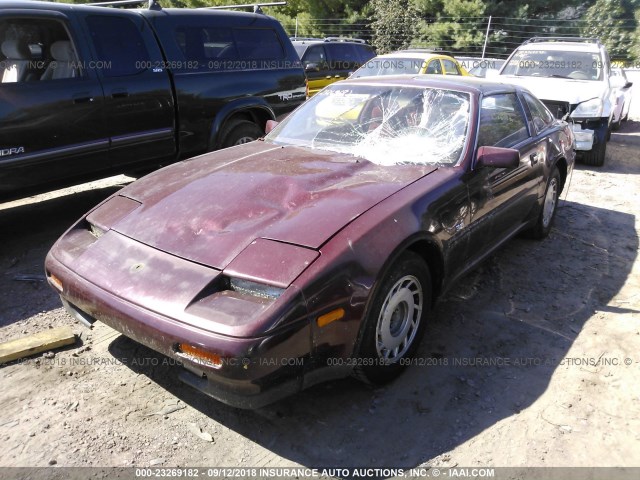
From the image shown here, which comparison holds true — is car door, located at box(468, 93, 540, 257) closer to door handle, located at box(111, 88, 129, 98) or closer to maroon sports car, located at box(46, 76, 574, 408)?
maroon sports car, located at box(46, 76, 574, 408)

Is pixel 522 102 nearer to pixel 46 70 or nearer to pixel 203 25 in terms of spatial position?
pixel 203 25

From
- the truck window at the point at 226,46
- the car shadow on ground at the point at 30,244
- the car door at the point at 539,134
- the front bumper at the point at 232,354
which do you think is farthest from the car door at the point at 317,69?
the front bumper at the point at 232,354

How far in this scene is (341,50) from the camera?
11.8 metres

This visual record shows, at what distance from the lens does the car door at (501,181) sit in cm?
345

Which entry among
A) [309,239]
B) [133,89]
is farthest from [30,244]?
[309,239]

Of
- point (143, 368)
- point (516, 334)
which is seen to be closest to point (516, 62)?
point (516, 334)

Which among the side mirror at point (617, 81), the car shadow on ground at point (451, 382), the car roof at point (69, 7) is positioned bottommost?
the car shadow on ground at point (451, 382)

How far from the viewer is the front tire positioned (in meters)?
2.58

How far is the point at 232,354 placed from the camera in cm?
209

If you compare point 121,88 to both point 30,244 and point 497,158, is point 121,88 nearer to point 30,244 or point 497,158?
point 30,244

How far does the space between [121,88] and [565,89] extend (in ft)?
21.7

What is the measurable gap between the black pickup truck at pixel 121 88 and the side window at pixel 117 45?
11 mm

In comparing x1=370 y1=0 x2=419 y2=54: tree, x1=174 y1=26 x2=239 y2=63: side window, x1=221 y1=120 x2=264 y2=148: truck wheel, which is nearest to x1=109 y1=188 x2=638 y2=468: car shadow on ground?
x1=221 y1=120 x2=264 y2=148: truck wheel

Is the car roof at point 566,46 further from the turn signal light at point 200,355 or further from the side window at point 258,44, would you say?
the turn signal light at point 200,355
